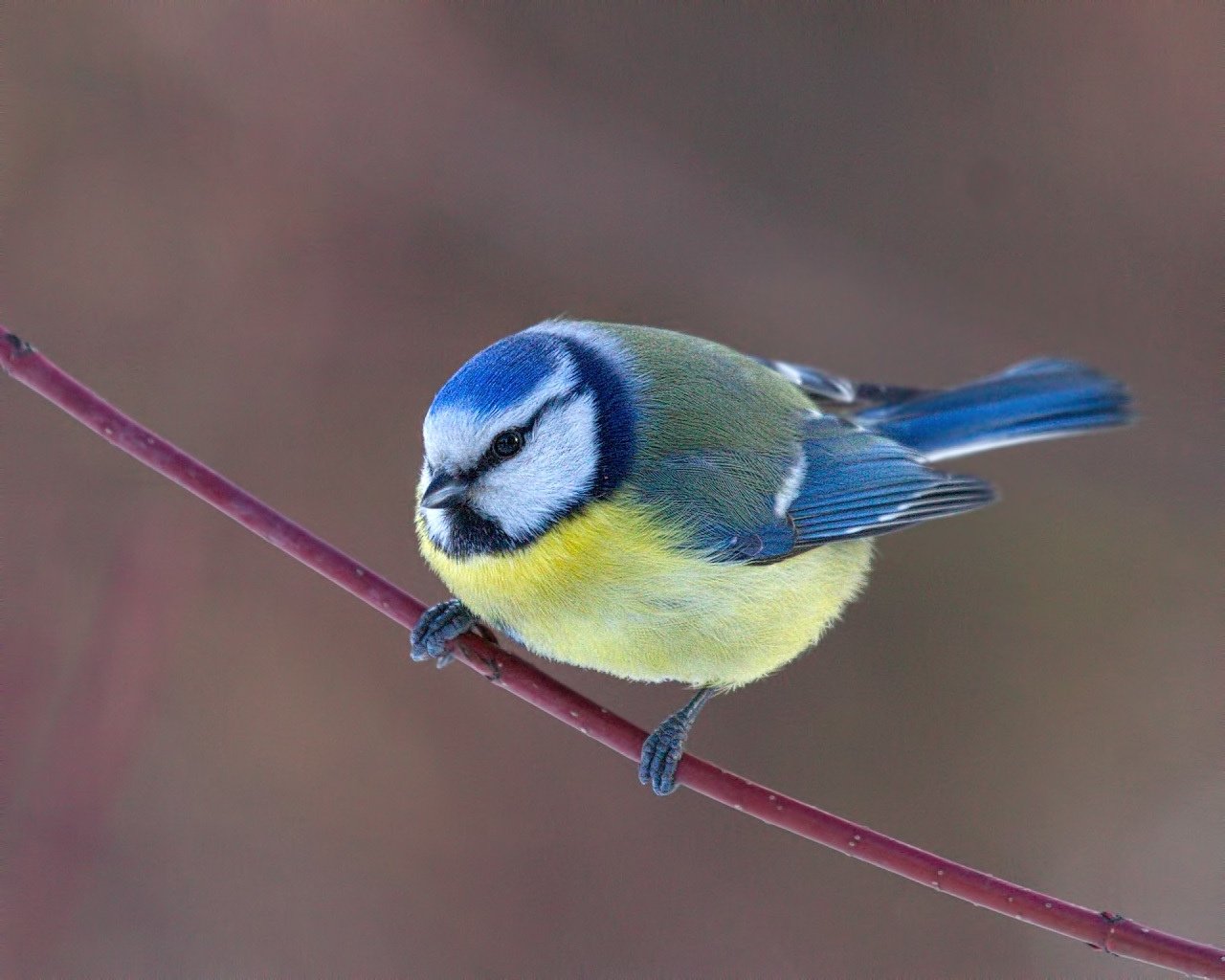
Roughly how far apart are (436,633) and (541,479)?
1.03ft

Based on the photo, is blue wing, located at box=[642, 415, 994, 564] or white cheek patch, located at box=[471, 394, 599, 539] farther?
blue wing, located at box=[642, 415, 994, 564]

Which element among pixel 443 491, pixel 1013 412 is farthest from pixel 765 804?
pixel 1013 412

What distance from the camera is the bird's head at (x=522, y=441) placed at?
72.7 inches

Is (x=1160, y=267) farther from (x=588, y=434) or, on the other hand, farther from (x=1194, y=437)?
(x=588, y=434)

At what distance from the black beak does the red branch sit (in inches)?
7.3

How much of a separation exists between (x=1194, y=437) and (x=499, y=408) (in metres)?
3.06

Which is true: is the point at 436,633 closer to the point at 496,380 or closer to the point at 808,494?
the point at 496,380

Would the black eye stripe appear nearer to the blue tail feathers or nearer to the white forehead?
the white forehead

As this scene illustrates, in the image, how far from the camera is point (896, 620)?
3766mm

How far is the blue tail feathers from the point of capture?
2.68 metres

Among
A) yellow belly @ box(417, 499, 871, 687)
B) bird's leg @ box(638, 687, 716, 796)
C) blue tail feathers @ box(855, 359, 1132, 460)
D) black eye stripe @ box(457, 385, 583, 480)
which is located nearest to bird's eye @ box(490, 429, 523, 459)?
black eye stripe @ box(457, 385, 583, 480)

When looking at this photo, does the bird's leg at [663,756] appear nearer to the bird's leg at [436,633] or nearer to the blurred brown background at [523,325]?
the bird's leg at [436,633]

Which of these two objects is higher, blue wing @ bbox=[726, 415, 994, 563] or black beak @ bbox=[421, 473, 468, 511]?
blue wing @ bbox=[726, 415, 994, 563]

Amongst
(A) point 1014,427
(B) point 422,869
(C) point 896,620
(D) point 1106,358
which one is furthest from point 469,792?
(D) point 1106,358
